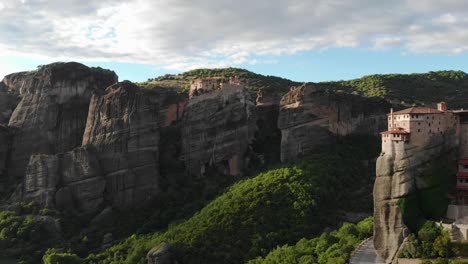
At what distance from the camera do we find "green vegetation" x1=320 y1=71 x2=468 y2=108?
105 m

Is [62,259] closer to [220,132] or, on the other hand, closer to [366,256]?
[220,132]

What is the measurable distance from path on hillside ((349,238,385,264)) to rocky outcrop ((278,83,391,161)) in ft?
73.4

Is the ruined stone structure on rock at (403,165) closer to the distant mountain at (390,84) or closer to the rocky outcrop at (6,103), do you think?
the distant mountain at (390,84)

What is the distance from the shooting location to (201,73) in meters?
134

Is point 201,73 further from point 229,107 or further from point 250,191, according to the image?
point 250,191

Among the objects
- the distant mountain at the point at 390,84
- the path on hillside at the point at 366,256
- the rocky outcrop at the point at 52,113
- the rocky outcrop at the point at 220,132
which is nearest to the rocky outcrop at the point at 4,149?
the rocky outcrop at the point at 52,113

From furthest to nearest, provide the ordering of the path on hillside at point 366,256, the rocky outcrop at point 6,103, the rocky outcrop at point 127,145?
the rocky outcrop at point 6,103 < the rocky outcrop at point 127,145 < the path on hillside at point 366,256

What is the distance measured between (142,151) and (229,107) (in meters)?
12.1

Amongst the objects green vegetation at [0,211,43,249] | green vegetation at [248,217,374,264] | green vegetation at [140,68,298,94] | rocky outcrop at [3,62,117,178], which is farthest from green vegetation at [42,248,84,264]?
green vegetation at [140,68,298,94]

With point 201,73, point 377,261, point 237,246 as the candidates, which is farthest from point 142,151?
point 201,73

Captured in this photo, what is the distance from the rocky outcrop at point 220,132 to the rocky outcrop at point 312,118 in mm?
4918

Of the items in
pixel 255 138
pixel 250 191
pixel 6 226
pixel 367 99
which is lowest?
pixel 6 226

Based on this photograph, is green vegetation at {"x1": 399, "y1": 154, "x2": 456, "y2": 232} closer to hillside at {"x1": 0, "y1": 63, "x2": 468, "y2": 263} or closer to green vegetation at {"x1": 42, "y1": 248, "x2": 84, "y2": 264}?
hillside at {"x1": 0, "y1": 63, "x2": 468, "y2": 263}

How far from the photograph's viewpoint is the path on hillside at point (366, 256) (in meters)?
44.7
